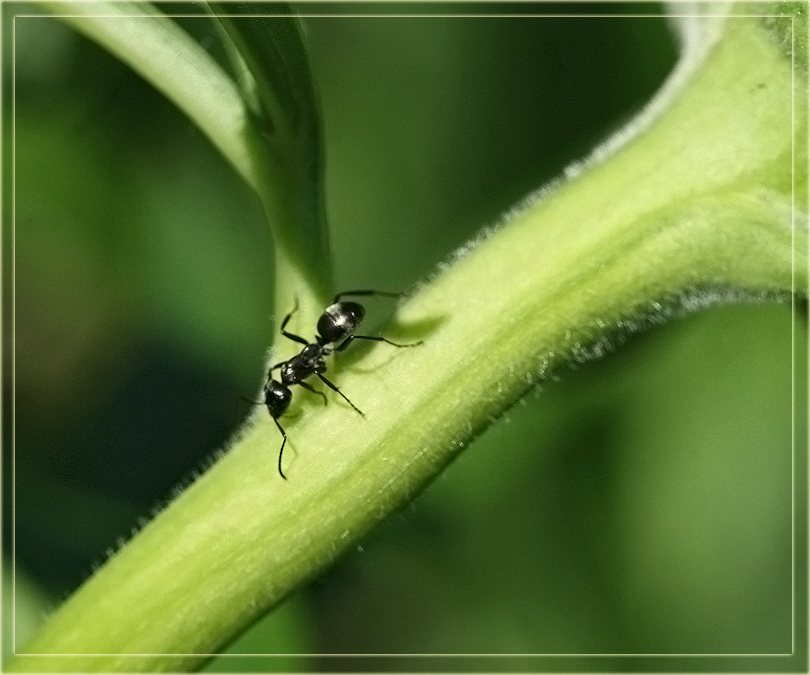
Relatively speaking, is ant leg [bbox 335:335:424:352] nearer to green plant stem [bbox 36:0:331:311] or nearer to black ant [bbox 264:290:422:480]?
black ant [bbox 264:290:422:480]

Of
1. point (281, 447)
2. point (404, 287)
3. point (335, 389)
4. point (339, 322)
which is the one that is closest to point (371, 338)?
point (335, 389)

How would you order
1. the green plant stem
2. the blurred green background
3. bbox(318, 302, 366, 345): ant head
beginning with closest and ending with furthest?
the green plant stem → bbox(318, 302, 366, 345): ant head → the blurred green background

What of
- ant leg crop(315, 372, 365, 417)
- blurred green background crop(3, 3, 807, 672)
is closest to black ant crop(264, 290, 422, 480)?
ant leg crop(315, 372, 365, 417)

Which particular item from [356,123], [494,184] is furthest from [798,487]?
[356,123]

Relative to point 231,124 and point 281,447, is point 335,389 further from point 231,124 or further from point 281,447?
point 231,124

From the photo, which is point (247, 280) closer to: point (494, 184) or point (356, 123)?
point (356, 123)

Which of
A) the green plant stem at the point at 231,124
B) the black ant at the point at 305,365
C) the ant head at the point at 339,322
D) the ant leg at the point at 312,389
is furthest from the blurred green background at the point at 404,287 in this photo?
the green plant stem at the point at 231,124

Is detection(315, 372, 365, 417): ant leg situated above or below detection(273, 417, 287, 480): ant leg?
above

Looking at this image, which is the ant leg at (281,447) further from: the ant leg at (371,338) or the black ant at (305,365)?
the ant leg at (371,338)

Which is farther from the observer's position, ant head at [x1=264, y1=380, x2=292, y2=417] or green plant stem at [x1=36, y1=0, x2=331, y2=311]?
ant head at [x1=264, y1=380, x2=292, y2=417]
